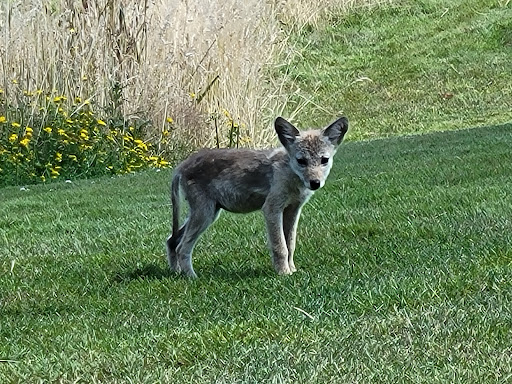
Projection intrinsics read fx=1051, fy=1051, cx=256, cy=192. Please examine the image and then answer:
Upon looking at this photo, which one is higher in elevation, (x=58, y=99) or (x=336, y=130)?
(x=336, y=130)

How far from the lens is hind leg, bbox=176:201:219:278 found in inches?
236

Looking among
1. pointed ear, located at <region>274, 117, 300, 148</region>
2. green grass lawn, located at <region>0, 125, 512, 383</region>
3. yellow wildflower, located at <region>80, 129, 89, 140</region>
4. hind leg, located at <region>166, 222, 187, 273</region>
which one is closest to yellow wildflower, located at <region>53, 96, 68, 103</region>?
yellow wildflower, located at <region>80, 129, 89, 140</region>

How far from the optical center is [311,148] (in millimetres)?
5730

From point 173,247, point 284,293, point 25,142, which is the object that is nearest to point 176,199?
point 173,247

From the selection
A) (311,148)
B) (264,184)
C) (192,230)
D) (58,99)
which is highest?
(311,148)

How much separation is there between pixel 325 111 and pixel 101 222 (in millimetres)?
9617

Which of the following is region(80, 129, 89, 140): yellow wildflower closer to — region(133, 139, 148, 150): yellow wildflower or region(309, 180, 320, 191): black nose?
region(133, 139, 148, 150): yellow wildflower

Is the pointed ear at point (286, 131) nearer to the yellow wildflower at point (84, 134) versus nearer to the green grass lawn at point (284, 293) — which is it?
the green grass lawn at point (284, 293)

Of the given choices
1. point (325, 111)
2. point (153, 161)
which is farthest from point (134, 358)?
point (325, 111)

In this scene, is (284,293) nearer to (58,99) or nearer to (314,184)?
(314,184)

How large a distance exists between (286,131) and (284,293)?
1123 mm

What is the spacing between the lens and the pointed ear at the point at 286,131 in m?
5.82

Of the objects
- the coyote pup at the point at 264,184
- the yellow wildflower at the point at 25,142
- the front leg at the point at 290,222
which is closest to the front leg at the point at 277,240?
the coyote pup at the point at 264,184

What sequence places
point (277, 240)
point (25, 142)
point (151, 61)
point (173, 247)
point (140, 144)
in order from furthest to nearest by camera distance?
point (151, 61) → point (140, 144) → point (25, 142) → point (173, 247) → point (277, 240)
